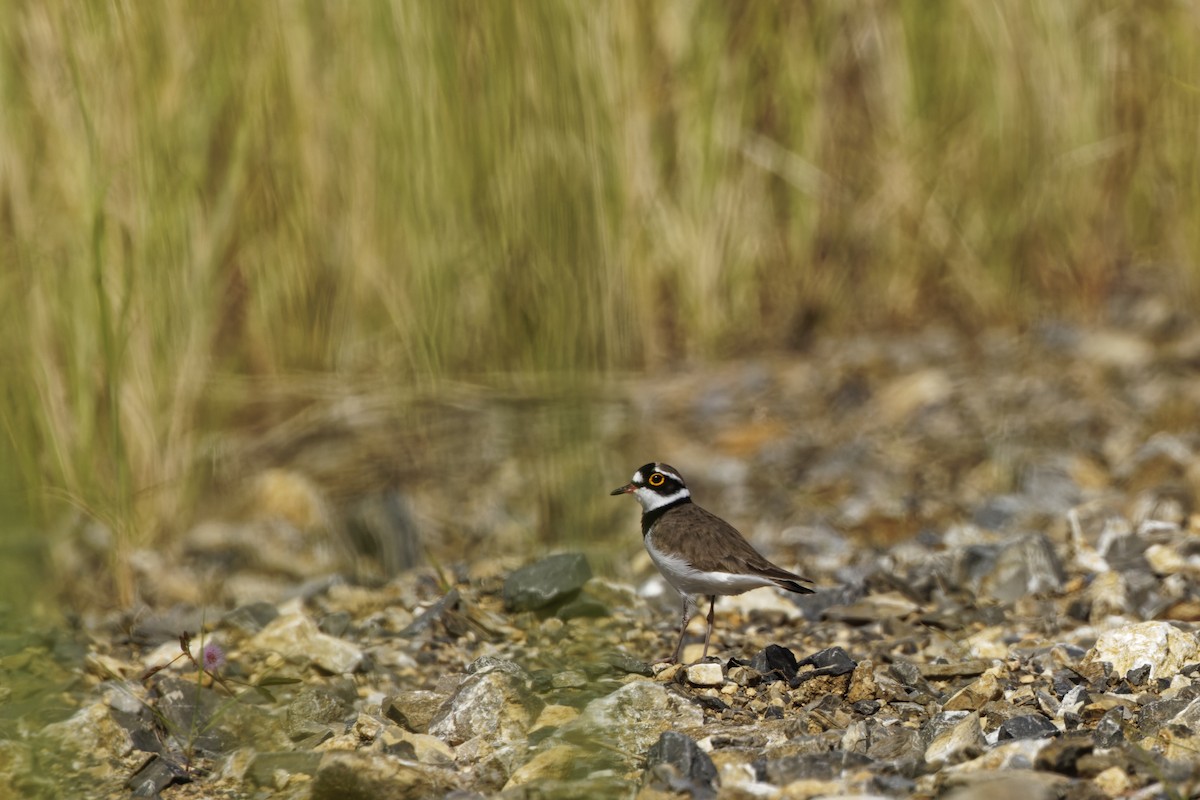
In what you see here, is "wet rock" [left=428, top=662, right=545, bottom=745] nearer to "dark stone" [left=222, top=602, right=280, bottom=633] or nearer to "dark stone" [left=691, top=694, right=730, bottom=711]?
"dark stone" [left=691, top=694, right=730, bottom=711]

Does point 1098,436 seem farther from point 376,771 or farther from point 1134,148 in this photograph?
point 376,771

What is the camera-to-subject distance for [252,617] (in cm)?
418

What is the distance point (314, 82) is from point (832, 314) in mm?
2615

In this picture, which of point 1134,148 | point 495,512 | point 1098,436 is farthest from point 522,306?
point 1134,148

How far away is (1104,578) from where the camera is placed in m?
4.30

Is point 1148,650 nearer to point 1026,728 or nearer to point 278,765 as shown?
point 1026,728

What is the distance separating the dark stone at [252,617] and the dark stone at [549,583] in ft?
2.08

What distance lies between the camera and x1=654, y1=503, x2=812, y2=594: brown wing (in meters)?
3.58

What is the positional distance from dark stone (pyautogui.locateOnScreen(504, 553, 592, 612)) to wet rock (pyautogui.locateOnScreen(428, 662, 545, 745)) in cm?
60

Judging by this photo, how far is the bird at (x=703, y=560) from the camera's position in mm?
3580

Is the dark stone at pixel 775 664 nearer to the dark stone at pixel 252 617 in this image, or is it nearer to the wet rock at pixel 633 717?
the wet rock at pixel 633 717

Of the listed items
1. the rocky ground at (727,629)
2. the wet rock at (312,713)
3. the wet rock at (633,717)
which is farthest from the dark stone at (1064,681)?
the wet rock at (312,713)

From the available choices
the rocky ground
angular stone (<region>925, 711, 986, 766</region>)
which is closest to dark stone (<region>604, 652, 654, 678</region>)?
the rocky ground

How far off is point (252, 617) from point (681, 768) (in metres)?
1.62
